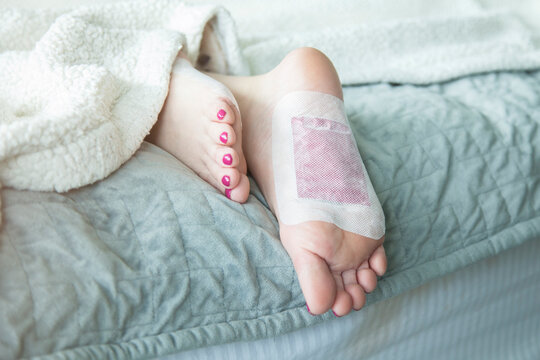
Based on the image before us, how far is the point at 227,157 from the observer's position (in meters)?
0.69

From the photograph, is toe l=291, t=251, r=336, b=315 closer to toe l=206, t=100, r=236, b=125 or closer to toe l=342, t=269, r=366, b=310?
toe l=342, t=269, r=366, b=310

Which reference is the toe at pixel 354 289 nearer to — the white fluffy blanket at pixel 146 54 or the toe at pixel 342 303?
the toe at pixel 342 303

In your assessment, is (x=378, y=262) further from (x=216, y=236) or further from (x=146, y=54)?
(x=146, y=54)

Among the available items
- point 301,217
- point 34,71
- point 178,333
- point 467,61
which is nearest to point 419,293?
point 301,217

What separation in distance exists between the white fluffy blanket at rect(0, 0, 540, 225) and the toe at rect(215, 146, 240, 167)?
127mm

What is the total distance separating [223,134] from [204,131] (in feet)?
0.15

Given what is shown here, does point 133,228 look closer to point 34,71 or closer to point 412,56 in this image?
point 34,71

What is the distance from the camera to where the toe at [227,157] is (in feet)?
2.25

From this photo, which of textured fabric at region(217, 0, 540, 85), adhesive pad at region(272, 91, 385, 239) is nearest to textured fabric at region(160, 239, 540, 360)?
adhesive pad at region(272, 91, 385, 239)

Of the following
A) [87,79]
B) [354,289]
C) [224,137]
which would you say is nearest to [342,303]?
[354,289]

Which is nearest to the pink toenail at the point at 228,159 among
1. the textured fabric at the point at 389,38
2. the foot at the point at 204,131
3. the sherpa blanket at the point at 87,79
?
the foot at the point at 204,131

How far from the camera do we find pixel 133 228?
2.06ft

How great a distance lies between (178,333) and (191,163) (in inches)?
10.6

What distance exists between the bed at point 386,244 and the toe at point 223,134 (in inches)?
2.7
